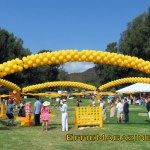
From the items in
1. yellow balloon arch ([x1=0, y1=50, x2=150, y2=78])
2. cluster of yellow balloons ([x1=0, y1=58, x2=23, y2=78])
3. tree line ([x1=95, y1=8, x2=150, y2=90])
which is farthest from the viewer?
tree line ([x1=95, y1=8, x2=150, y2=90])

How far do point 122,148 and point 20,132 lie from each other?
651cm

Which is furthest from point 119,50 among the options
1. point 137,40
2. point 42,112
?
point 42,112

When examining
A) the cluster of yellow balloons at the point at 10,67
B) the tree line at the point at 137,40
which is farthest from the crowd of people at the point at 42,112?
the tree line at the point at 137,40

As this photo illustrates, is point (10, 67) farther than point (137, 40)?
No

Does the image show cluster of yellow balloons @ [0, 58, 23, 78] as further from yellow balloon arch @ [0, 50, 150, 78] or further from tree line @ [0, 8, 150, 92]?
tree line @ [0, 8, 150, 92]

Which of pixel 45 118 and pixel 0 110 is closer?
pixel 45 118

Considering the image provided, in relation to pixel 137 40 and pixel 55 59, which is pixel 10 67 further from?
pixel 137 40

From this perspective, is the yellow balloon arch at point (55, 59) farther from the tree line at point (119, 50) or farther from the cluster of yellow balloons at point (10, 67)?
the tree line at point (119, 50)

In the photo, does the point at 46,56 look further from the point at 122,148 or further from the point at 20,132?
the point at 122,148

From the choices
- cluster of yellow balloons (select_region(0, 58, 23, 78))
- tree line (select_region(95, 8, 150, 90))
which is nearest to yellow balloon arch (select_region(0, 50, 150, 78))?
cluster of yellow balloons (select_region(0, 58, 23, 78))

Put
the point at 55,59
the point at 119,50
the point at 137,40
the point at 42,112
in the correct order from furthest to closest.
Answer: the point at 119,50
the point at 137,40
the point at 42,112
the point at 55,59

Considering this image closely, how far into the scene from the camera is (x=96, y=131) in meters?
17.3

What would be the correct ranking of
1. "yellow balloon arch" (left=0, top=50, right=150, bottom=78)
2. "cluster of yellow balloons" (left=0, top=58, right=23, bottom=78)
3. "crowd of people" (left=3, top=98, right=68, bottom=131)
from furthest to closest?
"crowd of people" (left=3, top=98, right=68, bottom=131)
"yellow balloon arch" (left=0, top=50, right=150, bottom=78)
"cluster of yellow balloons" (left=0, top=58, right=23, bottom=78)

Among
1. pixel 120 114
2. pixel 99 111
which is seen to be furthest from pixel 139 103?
pixel 99 111
